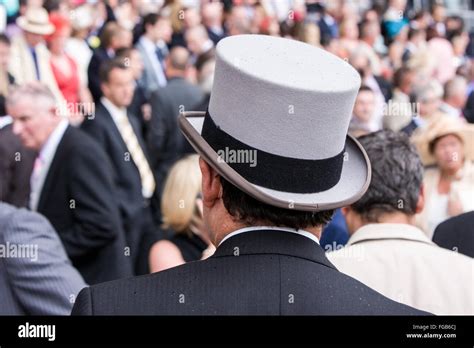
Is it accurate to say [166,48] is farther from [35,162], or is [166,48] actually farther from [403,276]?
[403,276]

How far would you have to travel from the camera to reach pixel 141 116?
8000mm

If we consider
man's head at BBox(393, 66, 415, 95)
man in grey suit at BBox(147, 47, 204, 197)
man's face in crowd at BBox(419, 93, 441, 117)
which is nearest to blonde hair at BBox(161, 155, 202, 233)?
man in grey suit at BBox(147, 47, 204, 197)

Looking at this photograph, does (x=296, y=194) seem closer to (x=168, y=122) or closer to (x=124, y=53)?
(x=168, y=122)

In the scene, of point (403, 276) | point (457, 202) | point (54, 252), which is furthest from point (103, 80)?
point (403, 276)

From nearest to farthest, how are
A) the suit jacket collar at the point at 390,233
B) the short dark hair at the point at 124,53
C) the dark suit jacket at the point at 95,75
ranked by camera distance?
the suit jacket collar at the point at 390,233
the dark suit jacket at the point at 95,75
the short dark hair at the point at 124,53

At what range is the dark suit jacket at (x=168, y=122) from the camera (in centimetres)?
669

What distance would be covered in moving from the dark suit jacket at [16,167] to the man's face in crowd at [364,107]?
8.49ft

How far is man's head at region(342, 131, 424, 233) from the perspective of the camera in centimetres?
286

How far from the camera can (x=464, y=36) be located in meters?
13.4

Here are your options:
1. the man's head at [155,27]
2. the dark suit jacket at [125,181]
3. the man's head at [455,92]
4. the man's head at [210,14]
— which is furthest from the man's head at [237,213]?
the man's head at [210,14]

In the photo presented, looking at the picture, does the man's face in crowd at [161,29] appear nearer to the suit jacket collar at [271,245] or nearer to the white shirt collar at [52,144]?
the white shirt collar at [52,144]

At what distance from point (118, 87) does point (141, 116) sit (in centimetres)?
196

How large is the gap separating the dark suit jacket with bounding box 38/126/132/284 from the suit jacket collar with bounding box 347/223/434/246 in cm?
190
